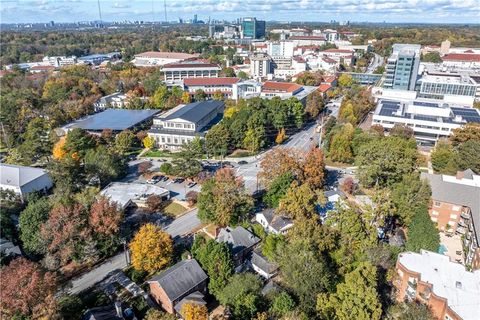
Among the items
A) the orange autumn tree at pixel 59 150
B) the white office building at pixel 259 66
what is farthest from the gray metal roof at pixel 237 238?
the white office building at pixel 259 66

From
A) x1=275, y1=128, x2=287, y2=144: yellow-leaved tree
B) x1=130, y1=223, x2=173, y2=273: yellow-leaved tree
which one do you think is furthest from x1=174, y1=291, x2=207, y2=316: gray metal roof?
x1=275, y1=128, x2=287, y2=144: yellow-leaved tree

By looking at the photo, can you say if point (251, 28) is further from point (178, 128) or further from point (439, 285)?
point (439, 285)

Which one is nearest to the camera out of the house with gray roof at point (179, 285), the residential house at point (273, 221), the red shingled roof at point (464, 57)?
the house with gray roof at point (179, 285)

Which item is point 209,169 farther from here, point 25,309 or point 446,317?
point 446,317

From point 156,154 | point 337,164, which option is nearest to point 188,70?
point 156,154

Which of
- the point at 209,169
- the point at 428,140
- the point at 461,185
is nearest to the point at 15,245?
A: the point at 209,169

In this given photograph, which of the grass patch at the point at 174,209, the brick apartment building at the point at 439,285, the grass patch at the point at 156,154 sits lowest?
the grass patch at the point at 174,209

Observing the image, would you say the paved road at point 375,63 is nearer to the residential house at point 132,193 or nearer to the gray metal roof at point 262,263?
the residential house at point 132,193

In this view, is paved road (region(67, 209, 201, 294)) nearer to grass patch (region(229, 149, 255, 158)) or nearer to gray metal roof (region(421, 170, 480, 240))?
grass patch (region(229, 149, 255, 158))
